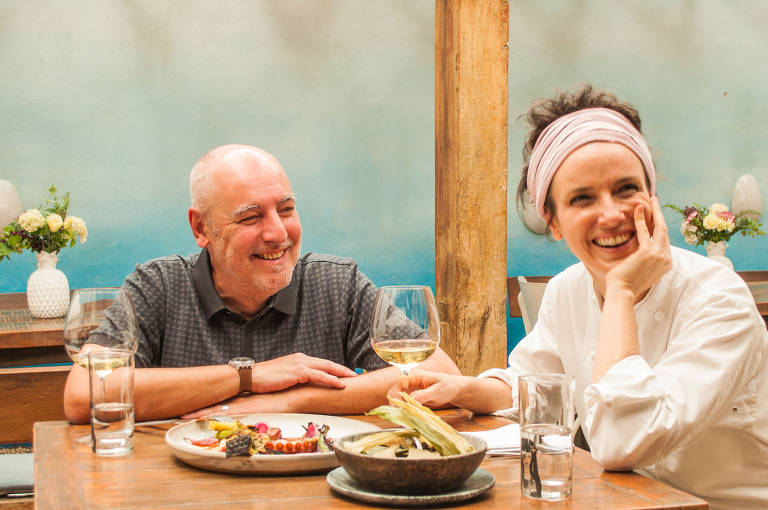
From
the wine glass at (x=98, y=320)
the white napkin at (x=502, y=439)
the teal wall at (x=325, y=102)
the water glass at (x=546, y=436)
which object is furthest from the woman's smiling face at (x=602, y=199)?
the teal wall at (x=325, y=102)

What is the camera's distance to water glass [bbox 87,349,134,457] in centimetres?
141

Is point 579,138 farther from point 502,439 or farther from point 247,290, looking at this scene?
point 247,290

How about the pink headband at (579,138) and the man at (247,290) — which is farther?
the man at (247,290)

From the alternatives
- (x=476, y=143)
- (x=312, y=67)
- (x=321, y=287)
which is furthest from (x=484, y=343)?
(x=312, y=67)

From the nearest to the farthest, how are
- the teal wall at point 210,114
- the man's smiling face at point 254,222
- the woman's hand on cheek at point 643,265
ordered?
the woman's hand on cheek at point 643,265 → the man's smiling face at point 254,222 → the teal wall at point 210,114

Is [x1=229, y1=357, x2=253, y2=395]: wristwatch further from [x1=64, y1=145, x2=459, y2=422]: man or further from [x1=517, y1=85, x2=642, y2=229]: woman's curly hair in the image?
[x1=517, y1=85, x2=642, y2=229]: woman's curly hair

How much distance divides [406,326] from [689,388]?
530 millimetres

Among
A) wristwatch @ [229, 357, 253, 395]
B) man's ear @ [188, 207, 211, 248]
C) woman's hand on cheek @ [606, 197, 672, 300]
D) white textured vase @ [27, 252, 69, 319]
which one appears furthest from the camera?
white textured vase @ [27, 252, 69, 319]

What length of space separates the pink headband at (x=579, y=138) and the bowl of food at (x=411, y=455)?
2.48 ft

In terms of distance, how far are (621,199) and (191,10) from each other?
12.0ft

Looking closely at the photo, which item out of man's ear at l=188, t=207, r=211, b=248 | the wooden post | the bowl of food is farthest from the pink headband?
the wooden post

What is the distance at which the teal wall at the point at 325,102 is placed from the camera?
14.7 feet

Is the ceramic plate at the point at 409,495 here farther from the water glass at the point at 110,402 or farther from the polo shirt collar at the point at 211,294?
the polo shirt collar at the point at 211,294

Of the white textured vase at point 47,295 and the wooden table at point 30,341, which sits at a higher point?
the white textured vase at point 47,295
